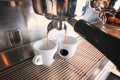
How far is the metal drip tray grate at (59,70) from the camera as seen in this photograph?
0.39 meters

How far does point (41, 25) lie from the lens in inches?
20.3

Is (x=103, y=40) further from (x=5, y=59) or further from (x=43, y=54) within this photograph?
(x=5, y=59)

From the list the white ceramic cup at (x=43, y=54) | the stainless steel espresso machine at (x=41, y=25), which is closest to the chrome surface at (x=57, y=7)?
the stainless steel espresso machine at (x=41, y=25)

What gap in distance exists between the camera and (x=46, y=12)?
0.29 m

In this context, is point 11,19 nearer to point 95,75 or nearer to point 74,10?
point 74,10

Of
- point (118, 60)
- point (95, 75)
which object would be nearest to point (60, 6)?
point (118, 60)

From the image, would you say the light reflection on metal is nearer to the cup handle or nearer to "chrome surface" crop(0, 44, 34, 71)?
"chrome surface" crop(0, 44, 34, 71)

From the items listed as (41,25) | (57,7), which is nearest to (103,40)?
(57,7)

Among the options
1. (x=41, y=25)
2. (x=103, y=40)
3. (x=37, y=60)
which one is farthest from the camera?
(x=41, y=25)

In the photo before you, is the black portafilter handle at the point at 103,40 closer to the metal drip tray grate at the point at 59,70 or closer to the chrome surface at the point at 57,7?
the chrome surface at the point at 57,7

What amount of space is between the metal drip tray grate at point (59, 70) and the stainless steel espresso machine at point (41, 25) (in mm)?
32

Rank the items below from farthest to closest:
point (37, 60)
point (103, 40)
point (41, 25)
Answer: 1. point (41, 25)
2. point (37, 60)
3. point (103, 40)

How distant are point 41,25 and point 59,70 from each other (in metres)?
0.21

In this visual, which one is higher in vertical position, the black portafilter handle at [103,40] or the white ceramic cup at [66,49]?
the black portafilter handle at [103,40]
